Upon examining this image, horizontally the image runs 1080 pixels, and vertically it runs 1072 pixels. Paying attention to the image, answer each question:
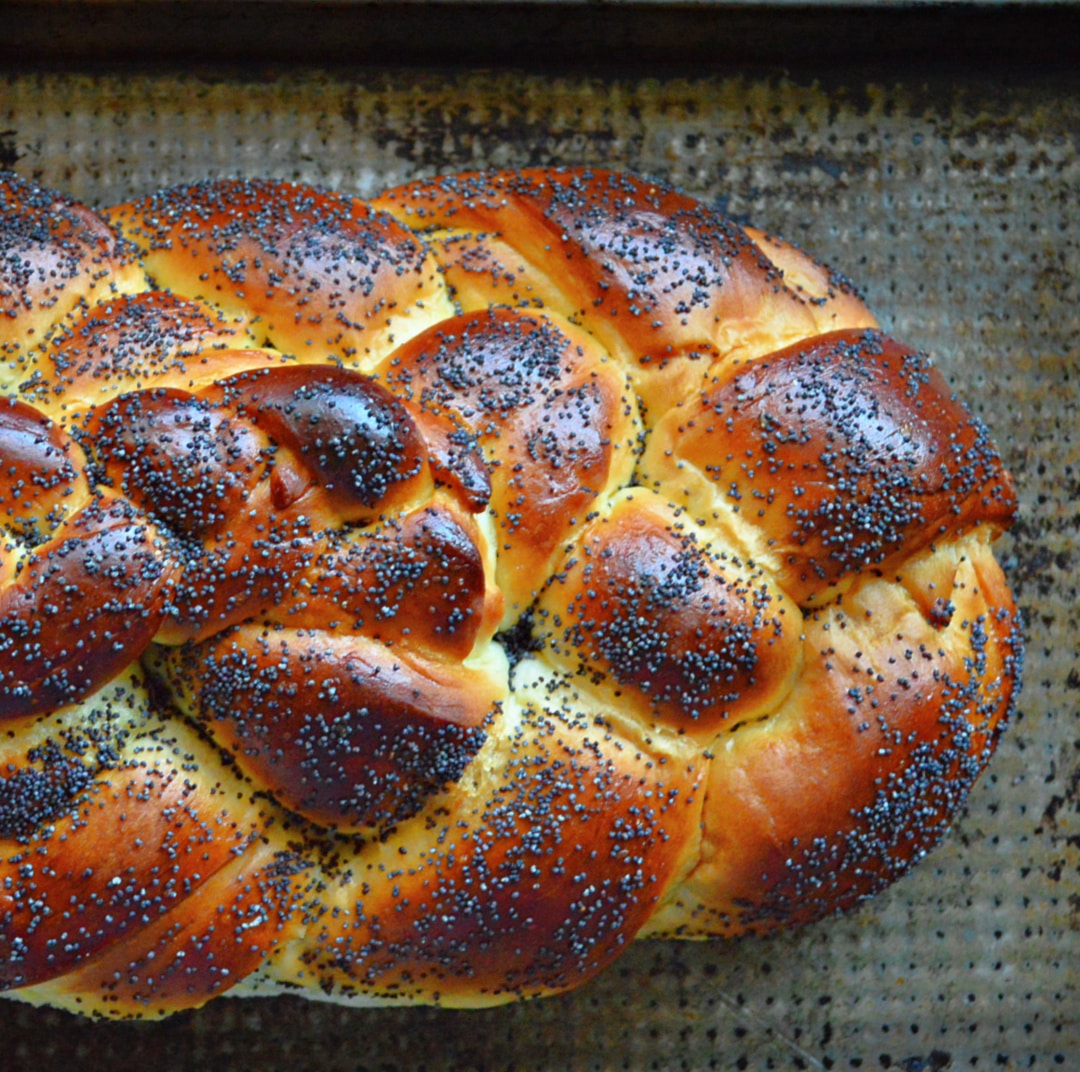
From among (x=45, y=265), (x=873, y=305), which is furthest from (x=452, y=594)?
(x=873, y=305)

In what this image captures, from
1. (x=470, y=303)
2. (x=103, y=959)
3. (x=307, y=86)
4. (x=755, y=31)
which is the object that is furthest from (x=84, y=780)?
(x=755, y=31)

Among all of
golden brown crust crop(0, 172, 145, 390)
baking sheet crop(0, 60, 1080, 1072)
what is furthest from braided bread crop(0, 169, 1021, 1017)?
baking sheet crop(0, 60, 1080, 1072)

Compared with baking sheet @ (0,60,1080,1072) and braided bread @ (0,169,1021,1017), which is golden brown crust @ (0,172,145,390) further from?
baking sheet @ (0,60,1080,1072)

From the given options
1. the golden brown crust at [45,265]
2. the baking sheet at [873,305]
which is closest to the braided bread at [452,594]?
the golden brown crust at [45,265]

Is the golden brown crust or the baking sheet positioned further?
the baking sheet

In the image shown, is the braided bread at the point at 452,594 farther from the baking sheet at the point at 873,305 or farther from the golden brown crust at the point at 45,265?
the baking sheet at the point at 873,305
